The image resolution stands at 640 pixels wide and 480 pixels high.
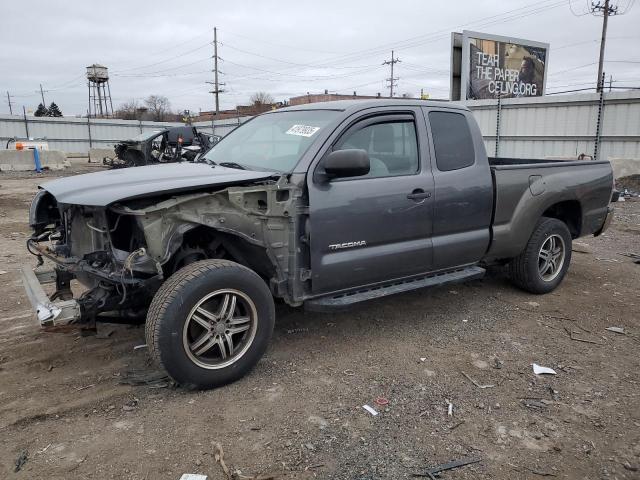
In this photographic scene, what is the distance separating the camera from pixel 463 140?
4789 mm

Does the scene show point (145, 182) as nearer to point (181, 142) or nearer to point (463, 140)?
point (463, 140)

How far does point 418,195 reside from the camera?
14.0ft

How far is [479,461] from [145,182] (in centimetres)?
266

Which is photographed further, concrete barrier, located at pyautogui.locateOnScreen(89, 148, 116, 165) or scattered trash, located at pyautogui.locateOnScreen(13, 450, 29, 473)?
concrete barrier, located at pyautogui.locateOnScreen(89, 148, 116, 165)

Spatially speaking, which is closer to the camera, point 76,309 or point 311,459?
point 311,459

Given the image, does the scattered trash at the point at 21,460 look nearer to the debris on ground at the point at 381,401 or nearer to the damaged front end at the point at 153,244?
the damaged front end at the point at 153,244

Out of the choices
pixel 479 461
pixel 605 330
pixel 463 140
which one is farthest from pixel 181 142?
pixel 479 461

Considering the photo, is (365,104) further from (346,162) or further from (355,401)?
(355,401)

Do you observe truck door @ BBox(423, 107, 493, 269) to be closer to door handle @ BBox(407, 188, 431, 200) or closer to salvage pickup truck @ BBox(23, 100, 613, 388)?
salvage pickup truck @ BBox(23, 100, 613, 388)

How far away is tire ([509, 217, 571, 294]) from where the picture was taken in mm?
5371

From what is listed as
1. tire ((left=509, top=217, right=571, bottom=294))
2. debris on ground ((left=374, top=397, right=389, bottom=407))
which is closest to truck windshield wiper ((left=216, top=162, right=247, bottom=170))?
debris on ground ((left=374, top=397, right=389, bottom=407))

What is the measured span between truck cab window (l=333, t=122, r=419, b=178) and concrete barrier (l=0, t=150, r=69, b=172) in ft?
71.7

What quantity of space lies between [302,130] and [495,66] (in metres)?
21.6

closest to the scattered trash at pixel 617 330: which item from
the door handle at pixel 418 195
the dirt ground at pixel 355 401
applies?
the dirt ground at pixel 355 401
